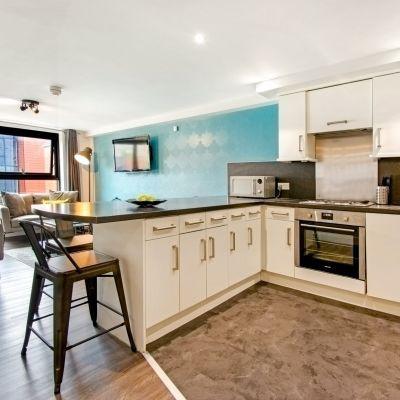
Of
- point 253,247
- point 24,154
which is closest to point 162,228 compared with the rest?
point 253,247

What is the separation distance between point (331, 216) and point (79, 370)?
2.29m

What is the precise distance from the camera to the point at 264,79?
3166 millimetres

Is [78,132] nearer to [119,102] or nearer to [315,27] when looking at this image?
[119,102]

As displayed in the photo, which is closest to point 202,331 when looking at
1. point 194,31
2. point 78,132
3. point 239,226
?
point 239,226

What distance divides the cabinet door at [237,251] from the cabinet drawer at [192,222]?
0.41 m

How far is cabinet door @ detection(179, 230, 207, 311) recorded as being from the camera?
7.16ft

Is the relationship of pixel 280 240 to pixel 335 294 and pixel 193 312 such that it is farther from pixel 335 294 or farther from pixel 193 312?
pixel 193 312

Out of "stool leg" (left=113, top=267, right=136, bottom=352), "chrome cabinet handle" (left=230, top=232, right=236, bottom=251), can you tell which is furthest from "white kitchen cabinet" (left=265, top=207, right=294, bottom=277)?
"stool leg" (left=113, top=267, right=136, bottom=352)

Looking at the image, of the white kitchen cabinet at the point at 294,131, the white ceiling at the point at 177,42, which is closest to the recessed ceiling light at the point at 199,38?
the white ceiling at the point at 177,42

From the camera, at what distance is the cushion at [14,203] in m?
5.32

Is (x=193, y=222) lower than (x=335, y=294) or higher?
higher

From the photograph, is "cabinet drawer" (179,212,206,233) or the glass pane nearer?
"cabinet drawer" (179,212,206,233)

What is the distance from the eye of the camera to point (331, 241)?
2.69 m

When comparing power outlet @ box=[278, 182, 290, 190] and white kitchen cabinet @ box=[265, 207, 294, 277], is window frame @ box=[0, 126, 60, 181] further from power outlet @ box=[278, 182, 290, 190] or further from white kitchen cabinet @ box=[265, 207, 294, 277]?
→ white kitchen cabinet @ box=[265, 207, 294, 277]
